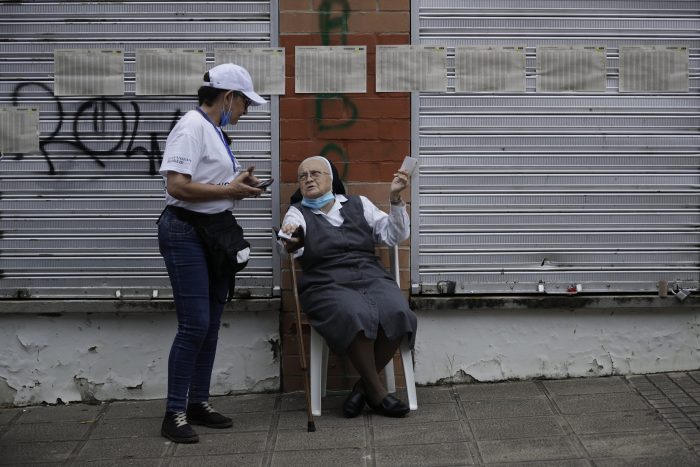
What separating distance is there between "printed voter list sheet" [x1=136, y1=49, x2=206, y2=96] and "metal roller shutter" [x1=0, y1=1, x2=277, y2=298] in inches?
1.8

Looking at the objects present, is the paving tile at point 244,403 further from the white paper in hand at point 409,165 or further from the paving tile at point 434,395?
the white paper in hand at point 409,165

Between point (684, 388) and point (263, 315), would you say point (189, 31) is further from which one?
point (684, 388)

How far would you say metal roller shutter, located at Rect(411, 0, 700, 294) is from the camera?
244 inches

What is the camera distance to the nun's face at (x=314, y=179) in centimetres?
581

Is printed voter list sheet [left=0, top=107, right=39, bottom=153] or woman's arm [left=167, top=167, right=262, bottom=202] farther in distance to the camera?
printed voter list sheet [left=0, top=107, right=39, bottom=153]

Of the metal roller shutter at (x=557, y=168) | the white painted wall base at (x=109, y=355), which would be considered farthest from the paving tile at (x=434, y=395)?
the white painted wall base at (x=109, y=355)

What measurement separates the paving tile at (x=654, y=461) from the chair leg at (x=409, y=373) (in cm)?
126

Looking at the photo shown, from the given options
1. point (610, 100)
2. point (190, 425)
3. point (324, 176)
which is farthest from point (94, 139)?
point (610, 100)

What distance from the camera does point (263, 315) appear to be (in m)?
6.22

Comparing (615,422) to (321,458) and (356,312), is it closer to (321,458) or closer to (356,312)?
(356,312)

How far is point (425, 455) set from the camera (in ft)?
16.5

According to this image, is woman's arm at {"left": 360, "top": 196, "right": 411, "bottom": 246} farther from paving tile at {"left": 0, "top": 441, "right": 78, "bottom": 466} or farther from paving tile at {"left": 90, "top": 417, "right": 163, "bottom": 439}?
paving tile at {"left": 0, "top": 441, "right": 78, "bottom": 466}

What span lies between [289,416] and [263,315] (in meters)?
0.74

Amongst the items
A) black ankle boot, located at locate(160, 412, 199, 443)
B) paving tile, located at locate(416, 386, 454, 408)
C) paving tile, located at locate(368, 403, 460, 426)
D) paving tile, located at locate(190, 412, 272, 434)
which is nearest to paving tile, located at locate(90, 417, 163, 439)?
black ankle boot, located at locate(160, 412, 199, 443)
